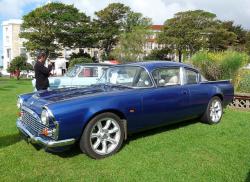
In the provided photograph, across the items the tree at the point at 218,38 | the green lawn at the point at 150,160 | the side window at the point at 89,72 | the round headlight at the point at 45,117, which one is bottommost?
the green lawn at the point at 150,160

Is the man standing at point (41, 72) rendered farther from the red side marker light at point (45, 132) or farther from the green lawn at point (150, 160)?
the red side marker light at point (45, 132)

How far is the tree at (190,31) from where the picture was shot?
54062 millimetres

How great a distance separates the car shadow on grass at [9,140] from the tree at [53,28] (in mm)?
41586

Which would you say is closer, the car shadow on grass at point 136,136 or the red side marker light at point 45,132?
the red side marker light at point 45,132

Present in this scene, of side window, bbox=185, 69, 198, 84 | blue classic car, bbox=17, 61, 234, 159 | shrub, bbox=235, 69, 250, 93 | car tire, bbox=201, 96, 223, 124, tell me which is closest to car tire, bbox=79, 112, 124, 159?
blue classic car, bbox=17, 61, 234, 159

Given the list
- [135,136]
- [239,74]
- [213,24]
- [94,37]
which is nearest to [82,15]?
[94,37]

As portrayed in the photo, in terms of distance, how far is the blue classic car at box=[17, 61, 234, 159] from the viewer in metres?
4.97

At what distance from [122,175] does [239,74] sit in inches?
338

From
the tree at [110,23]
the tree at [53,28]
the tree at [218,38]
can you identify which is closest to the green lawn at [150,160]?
the tree at [53,28]

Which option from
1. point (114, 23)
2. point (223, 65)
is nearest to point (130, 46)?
point (114, 23)

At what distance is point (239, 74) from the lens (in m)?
12.1

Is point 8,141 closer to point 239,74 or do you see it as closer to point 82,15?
point 239,74

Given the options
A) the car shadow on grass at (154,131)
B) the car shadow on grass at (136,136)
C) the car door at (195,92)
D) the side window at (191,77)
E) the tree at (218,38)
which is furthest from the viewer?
the tree at (218,38)

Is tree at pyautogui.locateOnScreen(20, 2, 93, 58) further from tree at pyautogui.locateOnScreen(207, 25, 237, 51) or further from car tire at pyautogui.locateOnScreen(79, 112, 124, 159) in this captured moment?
car tire at pyautogui.locateOnScreen(79, 112, 124, 159)
